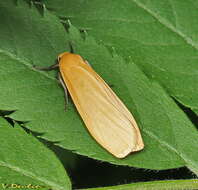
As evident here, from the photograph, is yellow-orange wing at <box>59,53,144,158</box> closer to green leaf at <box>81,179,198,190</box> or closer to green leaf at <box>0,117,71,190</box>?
green leaf at <box>81,179,198,190</box>

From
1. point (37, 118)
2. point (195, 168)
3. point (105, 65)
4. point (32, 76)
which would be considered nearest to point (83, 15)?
point (105, 65)

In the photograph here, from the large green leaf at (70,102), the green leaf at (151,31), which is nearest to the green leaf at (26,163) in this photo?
the large green leaf at (70,102)

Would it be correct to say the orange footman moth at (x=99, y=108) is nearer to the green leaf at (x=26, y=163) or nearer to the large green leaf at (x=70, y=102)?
the large green leaf at (x=70, y=102)

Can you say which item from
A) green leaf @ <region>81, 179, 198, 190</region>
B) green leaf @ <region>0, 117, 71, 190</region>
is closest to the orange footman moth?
green leaf @ <region>81, 179, 198, 190</region>

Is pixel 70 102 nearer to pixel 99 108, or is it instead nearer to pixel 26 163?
pixel 99 108

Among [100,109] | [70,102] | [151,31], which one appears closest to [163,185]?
[100,109]
